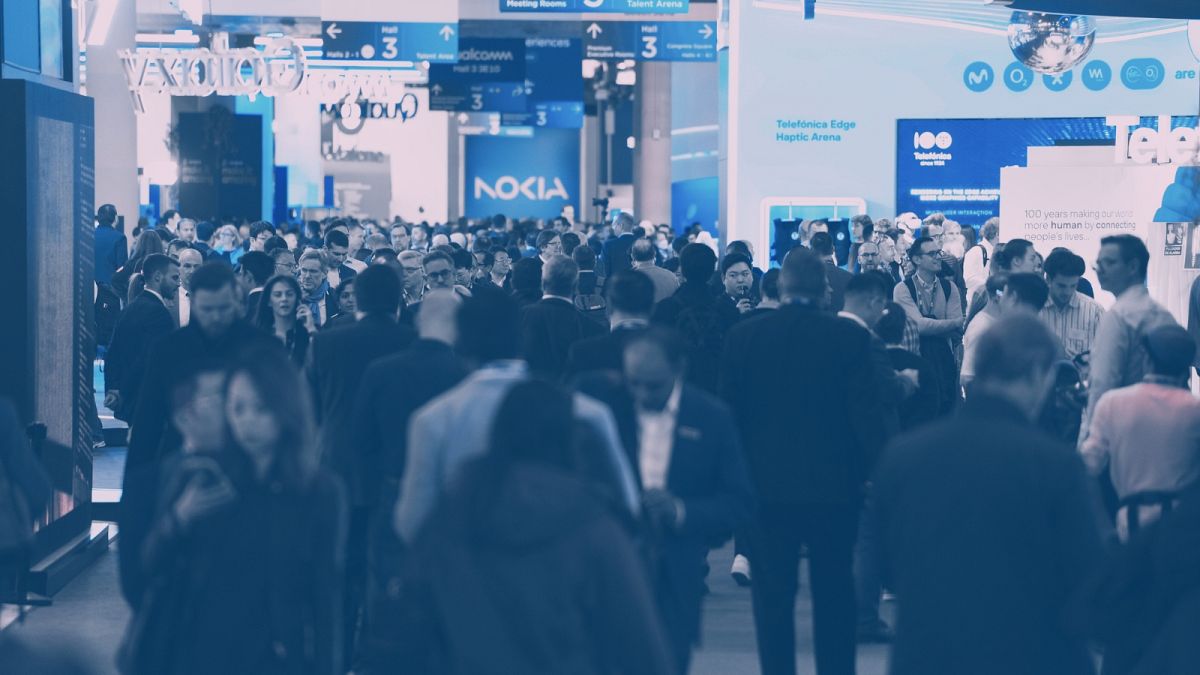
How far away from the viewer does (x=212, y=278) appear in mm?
6395

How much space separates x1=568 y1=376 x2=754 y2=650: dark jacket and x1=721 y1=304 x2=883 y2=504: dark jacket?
3.28 feet

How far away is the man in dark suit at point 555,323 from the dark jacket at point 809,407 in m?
1.78

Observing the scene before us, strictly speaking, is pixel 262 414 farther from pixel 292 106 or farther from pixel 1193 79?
pixel 292 106

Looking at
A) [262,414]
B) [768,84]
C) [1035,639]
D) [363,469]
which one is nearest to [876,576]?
[363,469]

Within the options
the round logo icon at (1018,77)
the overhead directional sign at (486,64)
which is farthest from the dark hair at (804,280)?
the overhead directional sign at (486,64)

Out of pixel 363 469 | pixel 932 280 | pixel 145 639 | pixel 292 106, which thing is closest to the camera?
pixel 145 639

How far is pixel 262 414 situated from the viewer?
159 inches

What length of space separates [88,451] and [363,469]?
4.10m

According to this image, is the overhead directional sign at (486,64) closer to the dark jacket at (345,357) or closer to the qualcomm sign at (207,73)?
the qualcomm sign at (207,73)

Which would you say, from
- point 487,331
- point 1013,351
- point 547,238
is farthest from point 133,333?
point 1013,351

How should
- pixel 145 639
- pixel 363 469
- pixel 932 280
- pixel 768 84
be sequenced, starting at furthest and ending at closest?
pixel 768 84 → pixel 932 280 → pixel 363 469 → pixel 145 639

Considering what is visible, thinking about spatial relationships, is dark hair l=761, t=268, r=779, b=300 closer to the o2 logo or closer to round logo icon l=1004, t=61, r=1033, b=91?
the o2 logo

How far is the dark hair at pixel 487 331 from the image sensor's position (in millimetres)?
4797

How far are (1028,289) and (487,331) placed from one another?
3.48m
